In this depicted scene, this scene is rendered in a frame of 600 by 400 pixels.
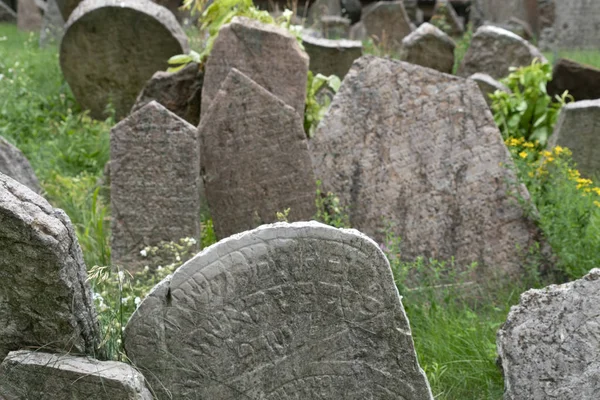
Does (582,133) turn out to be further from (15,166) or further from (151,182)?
(15,166)

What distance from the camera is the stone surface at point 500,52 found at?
8906 millimetres

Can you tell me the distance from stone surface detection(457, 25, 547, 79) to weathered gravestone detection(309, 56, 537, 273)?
3877 mm

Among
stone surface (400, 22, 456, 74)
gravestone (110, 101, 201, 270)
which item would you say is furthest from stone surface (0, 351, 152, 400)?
stone surface (400, 22, 456, 74)

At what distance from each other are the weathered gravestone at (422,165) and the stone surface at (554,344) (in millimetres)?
1591

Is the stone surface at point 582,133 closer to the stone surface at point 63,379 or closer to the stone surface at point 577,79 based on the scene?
the stone surface at point 577,79

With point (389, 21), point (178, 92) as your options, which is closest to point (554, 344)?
point (178, 92)

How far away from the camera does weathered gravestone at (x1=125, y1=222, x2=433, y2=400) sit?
312 cm

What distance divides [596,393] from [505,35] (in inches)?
241

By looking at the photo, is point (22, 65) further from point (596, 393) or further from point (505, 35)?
point (596, 393)

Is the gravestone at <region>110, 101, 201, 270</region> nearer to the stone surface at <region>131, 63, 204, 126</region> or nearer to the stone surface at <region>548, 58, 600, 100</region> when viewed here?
the stone surface at <region>131, 63, 204, 126</region>

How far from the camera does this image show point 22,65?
Answer: 9.24 meters

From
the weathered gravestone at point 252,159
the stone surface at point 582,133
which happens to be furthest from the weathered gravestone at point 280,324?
the stone surface at point 582,133

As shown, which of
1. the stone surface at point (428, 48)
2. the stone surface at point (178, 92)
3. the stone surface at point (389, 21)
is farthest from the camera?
the stone surface at point (389, 21)

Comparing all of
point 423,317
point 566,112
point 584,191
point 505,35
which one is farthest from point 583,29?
point 423,317
